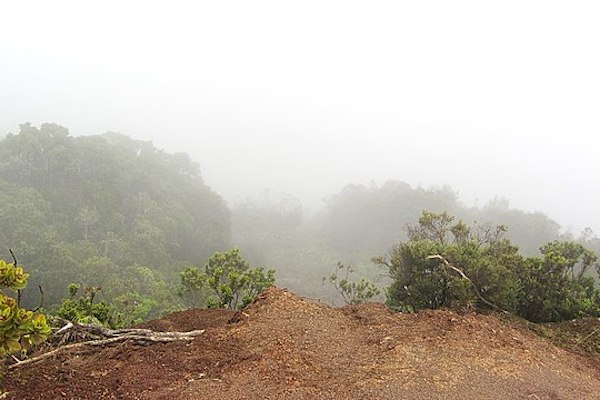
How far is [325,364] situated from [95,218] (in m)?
29.5

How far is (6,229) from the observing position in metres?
26.5

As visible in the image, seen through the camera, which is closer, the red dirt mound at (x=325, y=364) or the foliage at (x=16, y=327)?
the foliage at (x=16, y=327)

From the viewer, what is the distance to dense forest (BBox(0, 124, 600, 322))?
984 inches

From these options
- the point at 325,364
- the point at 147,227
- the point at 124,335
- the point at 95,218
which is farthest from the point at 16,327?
the point at 147,227

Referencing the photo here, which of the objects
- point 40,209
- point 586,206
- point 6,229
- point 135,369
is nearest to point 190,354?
point 135,369

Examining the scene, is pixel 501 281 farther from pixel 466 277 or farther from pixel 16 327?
pixel 16 327

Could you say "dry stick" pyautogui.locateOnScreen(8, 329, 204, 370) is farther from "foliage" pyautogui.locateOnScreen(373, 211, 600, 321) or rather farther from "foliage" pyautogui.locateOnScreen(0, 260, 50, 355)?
"foliage" pyautogui.locateOnScreen(373, 211, 600, 321)

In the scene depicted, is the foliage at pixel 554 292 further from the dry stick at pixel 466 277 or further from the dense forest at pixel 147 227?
the dense forest at pixel 147 227

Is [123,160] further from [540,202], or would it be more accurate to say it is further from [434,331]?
[540,202]

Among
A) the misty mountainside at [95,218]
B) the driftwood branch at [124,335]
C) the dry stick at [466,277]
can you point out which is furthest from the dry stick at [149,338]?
the misty mountainside at [95,218]

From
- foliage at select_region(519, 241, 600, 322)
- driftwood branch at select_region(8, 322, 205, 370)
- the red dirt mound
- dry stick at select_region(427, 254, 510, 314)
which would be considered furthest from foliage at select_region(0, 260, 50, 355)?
foliage at select_region(519, 241, 600, 322)

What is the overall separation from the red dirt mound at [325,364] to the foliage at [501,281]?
9.15 feet

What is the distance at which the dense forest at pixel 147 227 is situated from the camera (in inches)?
984

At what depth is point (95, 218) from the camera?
3306 centimetres
